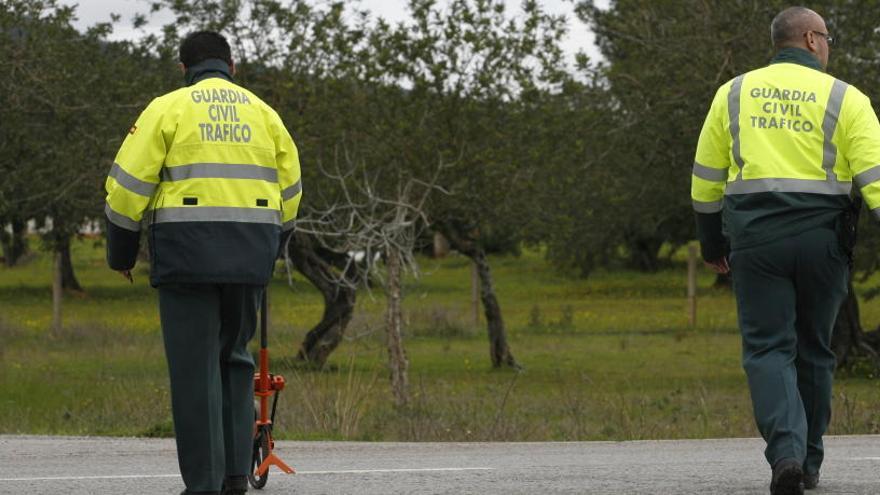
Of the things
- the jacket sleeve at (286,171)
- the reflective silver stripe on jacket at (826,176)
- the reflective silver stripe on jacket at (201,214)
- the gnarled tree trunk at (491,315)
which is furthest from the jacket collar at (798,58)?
the gnarled tree trunk at (491,315)

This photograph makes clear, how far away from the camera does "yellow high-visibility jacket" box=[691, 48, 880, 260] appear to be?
7578 millimetres

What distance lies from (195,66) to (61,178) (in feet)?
55.5

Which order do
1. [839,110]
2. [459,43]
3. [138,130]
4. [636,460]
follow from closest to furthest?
[138,130] < [839,110] < [636,460] < [459,43]

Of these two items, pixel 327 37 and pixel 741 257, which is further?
pixel 327 37

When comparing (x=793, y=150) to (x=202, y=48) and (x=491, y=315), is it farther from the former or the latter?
(x=491, y=315)

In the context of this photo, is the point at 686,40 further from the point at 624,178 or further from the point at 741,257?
the point at 741,257

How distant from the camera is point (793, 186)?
298 inches

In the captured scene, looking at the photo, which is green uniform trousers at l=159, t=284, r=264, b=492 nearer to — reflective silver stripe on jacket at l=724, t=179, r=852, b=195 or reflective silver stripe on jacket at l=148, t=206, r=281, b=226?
reflective silver stripe on jacket at l=148, t=206, r=281, b=226

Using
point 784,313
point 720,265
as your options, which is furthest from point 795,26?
point 784,313

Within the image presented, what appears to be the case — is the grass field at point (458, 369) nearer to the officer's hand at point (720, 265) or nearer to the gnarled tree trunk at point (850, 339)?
the gnarled tree trunk at point (850, 339)

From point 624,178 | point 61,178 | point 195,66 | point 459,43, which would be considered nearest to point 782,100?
point 195,66

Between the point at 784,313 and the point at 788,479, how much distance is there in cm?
79

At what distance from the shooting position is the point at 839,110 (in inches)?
300

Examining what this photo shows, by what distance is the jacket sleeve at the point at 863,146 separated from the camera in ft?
24.4
